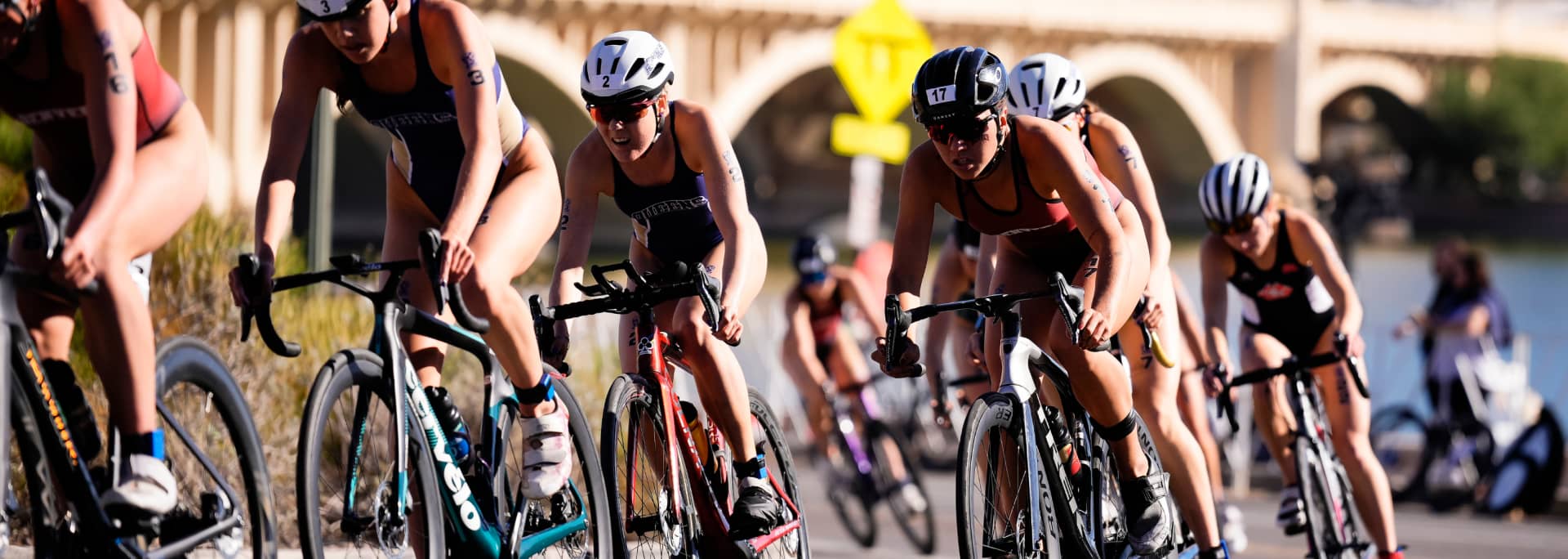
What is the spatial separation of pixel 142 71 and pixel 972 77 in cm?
229

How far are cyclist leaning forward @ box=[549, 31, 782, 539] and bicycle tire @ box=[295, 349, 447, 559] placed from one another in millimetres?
1071

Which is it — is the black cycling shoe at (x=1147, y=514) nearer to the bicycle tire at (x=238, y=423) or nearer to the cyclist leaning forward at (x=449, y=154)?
the cyclist leaning forward at (x=449, y=154)

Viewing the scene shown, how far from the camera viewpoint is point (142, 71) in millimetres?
4617

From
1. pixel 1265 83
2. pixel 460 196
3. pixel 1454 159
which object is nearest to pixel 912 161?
pixel 460 196

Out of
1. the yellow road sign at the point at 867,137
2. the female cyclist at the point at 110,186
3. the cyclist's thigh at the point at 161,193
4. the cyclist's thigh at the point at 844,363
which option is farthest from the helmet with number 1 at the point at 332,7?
the yellow road sign at the point at 867,137

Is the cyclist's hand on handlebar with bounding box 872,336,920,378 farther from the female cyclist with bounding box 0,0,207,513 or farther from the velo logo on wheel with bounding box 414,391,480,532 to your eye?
the female cyclist with bounding box 0,0,207,513

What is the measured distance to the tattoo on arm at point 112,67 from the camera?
436cm

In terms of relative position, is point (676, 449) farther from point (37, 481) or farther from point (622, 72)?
point (37, 481)

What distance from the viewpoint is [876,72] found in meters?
16.0

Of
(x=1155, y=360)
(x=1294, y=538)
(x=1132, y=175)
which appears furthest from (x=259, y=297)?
(x=1294, y=538)

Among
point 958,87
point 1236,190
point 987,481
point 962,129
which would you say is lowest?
point 987,481

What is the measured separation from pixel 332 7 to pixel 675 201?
1.58 metres

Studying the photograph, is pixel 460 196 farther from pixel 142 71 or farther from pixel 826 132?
pixel 826 132

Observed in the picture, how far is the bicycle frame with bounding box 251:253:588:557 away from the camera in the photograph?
4.89 m
